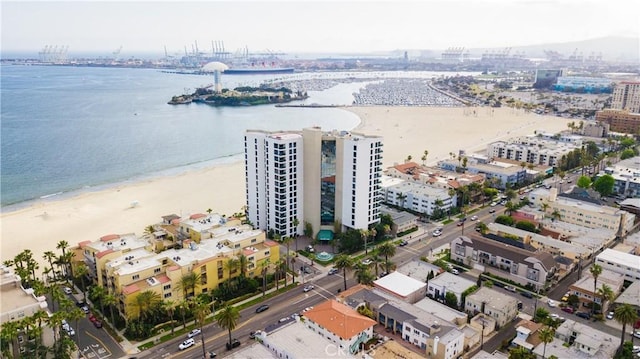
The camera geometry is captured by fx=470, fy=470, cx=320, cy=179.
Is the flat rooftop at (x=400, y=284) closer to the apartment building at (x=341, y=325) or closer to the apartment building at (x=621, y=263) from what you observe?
the apartment building at (x=341, y=325)

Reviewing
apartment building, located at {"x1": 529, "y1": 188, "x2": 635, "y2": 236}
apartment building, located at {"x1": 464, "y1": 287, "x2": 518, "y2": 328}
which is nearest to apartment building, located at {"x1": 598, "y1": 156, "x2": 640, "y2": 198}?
apartment building, located at {"x1": 529, "y1": 188, "x2": 635, "y2": 236}

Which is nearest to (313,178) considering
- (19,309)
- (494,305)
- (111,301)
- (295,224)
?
(295,224)

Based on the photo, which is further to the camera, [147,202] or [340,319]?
[147,202]

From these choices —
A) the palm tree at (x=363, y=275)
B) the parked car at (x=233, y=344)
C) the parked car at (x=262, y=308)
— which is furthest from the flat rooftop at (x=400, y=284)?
the parked car at (x=233, y=344)

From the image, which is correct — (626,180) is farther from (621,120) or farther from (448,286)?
(621,120)

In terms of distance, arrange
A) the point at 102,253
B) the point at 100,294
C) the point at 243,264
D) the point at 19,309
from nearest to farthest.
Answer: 1. the point at 19,309
2. the point at 100,294
3. the point at 102,253
4. the point at 243,264

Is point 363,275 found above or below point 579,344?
above

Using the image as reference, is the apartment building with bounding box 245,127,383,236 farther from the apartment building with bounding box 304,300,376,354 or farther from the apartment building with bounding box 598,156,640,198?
the apartment building with bounding box 598,156,640,198
